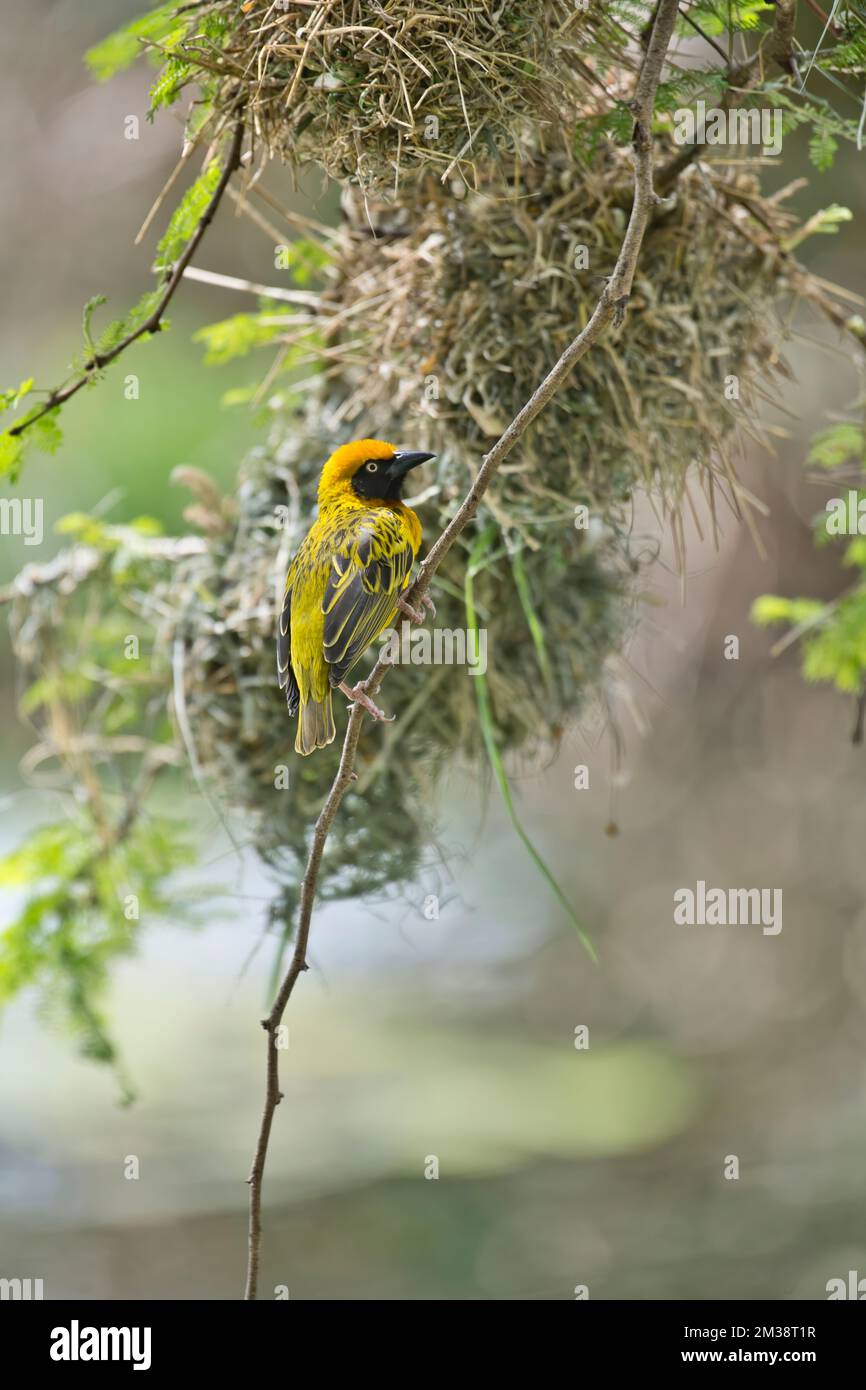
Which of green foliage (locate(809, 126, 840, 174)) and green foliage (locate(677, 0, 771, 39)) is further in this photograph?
green foliage (locate(809, 126, 840, 174))

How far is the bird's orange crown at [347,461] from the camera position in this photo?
1.41m

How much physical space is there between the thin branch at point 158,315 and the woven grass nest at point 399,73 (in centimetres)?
5

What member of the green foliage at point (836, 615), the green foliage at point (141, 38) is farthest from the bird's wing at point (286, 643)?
the green foliage at point (836, 615)

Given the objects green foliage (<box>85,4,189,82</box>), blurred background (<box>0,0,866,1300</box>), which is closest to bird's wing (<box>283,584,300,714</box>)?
green foliage (<box>85,4,189,82</box>)

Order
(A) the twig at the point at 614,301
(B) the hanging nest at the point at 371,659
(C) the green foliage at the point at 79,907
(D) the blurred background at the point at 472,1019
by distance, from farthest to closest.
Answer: (D) the blurred background at the point at 472,1019 → (C) the green foliage at the point at 79,907 → (B) the hanging nest at the point at 371,659 → (A) the twig at the point at 614,301

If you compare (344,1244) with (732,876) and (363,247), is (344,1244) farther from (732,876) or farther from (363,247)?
(363,247)

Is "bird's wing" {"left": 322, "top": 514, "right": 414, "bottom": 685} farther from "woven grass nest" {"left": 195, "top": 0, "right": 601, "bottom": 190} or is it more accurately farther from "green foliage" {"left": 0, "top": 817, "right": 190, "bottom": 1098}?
"green foliage" {"left": 0, "top": 817, "right": 190, "bottom": 1098}

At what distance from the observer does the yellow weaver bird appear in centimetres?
126

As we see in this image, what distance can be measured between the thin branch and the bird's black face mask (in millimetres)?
271

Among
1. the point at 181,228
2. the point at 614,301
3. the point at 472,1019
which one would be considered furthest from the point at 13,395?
the point at 472,1019

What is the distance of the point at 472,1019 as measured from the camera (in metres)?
6.22

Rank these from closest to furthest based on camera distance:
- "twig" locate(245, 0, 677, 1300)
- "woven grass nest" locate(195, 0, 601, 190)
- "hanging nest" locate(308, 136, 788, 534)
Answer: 1. "twig" locate(245, 0, 677, 1300)
2. "woven grass nest" locate(195, 0, 601, 190)
3. "hanging nest" locate(308, 136, 788, 534)

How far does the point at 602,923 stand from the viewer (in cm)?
580

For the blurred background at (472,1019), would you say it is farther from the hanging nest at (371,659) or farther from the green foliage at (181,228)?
the green foliage at (181,228)
